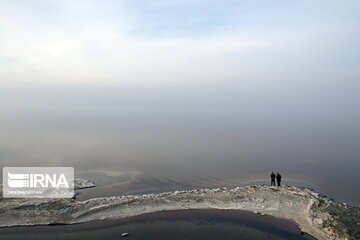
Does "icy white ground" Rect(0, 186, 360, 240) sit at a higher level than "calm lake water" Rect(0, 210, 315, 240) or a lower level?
higher

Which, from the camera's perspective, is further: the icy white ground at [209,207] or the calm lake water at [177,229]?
the icy white ground at [209,207]

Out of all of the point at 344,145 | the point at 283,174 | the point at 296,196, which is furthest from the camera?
the point at 344,145

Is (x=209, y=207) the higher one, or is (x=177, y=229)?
(x=209, y=207)

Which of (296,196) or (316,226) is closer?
(316,226)

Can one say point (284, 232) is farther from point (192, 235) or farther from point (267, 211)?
point (192, 235)

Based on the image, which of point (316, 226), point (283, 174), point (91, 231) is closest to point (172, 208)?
point (91, 231)
